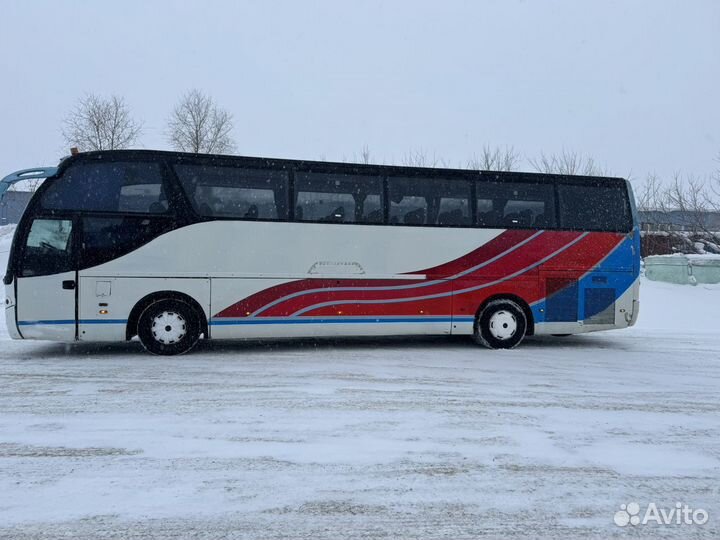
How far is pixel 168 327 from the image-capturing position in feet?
27.7

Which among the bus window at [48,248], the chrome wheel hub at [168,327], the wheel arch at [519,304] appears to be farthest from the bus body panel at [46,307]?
the wheel arch at [519,304]

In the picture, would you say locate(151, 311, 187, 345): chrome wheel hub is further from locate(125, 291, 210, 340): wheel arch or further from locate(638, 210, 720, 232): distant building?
locate(638, 210, 720, 232): distant building

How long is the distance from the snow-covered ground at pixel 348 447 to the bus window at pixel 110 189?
2.40 m

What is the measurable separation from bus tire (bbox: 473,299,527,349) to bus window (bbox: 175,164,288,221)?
410cm

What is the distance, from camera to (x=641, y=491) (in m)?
3.59

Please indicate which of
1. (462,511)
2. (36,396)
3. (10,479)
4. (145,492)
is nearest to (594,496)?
(462,511)

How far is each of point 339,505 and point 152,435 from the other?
2.07 metres

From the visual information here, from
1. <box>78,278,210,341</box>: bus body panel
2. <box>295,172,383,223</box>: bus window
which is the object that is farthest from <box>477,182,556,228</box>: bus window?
<box>78,278,210,341</box>: bus body panel

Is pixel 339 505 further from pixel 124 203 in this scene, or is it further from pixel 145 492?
pixel 124 203

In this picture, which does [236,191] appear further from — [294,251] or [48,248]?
[48,248]

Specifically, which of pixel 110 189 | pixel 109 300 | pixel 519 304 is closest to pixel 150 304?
pixel 109 300

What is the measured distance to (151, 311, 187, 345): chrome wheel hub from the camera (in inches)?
332

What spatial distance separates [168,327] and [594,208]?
799 centimetres

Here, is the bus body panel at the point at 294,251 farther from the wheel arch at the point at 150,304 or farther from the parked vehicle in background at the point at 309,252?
the wheel arch at the point at 150,304
